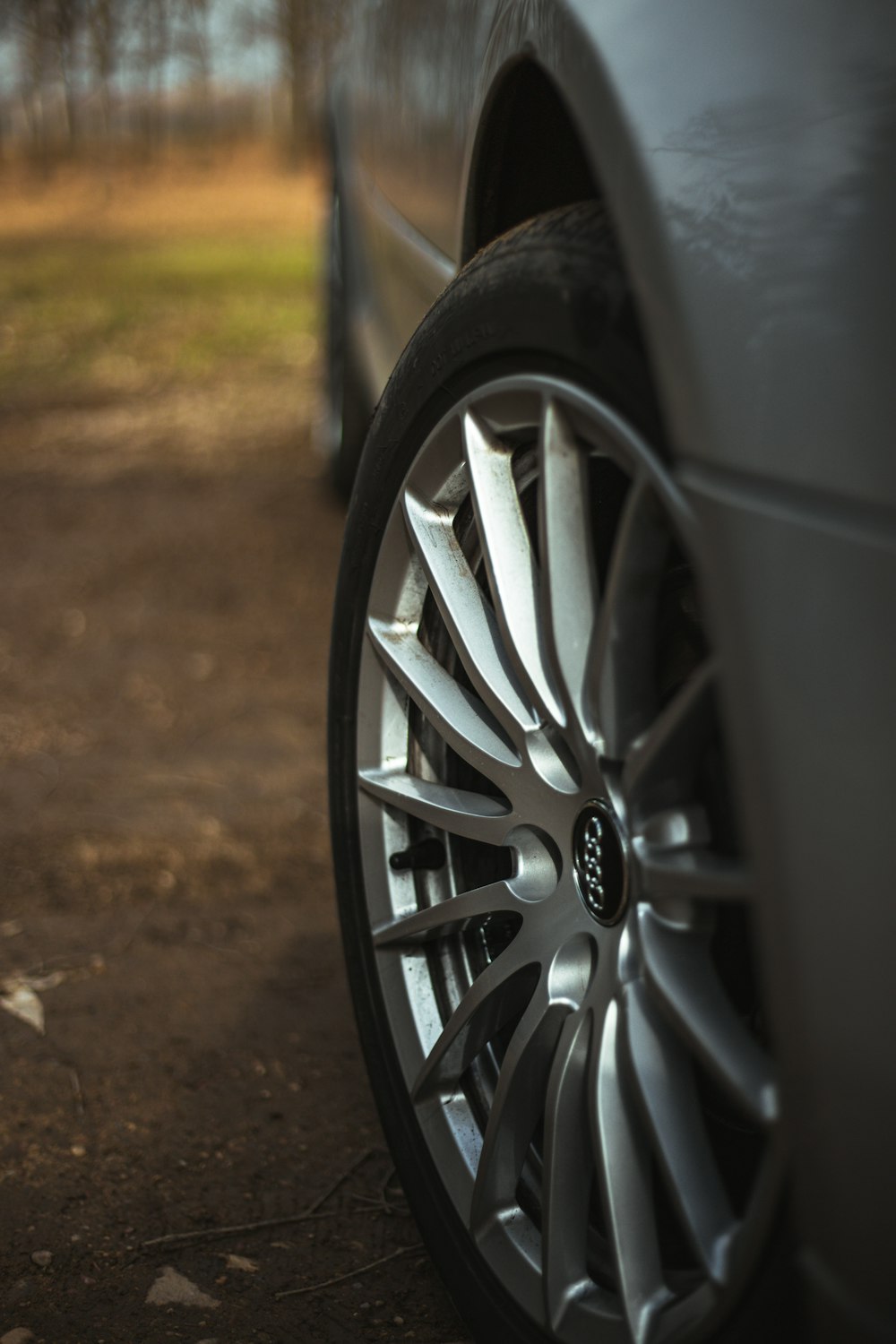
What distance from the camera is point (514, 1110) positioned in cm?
129

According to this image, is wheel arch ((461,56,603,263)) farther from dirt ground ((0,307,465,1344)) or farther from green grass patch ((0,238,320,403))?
green grass patch ((0,238,320,403))

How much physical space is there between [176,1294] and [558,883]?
2.42 feet

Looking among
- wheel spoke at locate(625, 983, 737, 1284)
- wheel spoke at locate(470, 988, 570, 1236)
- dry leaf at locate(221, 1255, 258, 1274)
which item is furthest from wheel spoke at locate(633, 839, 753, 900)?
dry leaf at locate(221, 1255, 258, 1274)

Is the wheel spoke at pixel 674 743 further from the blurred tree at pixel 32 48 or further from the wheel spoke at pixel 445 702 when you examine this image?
the blurred tree at pixel 32 48

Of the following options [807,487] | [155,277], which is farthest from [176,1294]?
[155,277]

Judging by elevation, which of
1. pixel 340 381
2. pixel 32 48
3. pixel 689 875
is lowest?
pixel 689 875

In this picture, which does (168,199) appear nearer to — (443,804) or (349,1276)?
(443,804)

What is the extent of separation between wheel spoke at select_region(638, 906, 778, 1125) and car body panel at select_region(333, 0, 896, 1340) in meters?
0.07

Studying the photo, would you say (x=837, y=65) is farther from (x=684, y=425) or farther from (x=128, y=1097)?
(x=128, y=1097)

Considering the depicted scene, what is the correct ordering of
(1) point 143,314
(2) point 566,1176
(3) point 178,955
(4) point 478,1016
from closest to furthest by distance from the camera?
(2) point 566,1176
(4) point 478,1016
(3) point 178,955
(1) point 143,314

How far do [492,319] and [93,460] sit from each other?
4627mm

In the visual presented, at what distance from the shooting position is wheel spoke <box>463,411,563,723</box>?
125 centimetres

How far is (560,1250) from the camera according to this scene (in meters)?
1.19

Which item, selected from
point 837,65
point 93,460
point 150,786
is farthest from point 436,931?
point 93,460
